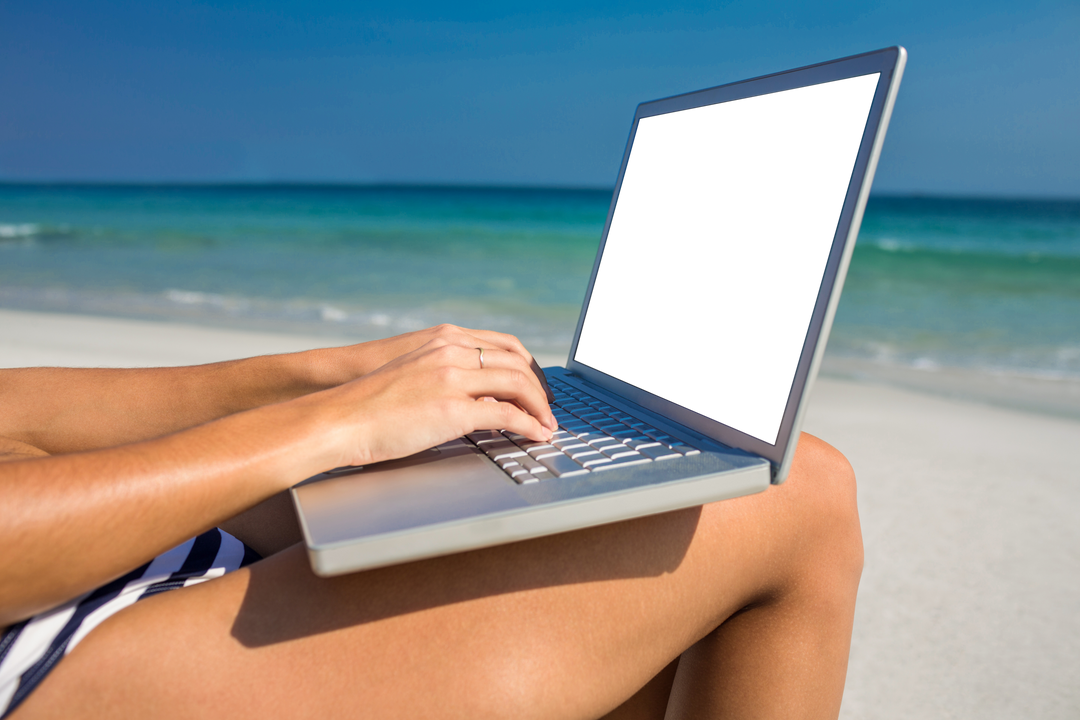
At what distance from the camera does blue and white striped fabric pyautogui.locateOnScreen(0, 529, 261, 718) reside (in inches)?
21.3

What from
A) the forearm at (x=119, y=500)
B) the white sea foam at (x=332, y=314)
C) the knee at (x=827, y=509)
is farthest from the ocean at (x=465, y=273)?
the forearm at (x=119, y=500)

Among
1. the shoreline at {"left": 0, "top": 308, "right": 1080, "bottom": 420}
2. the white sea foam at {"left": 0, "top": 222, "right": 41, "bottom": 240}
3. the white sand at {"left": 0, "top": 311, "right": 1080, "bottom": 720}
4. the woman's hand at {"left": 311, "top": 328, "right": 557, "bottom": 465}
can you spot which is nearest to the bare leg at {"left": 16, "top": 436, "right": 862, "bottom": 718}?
the woman's hand at {"left": 311, "top": 328, "right": 557, "bottom": 465}

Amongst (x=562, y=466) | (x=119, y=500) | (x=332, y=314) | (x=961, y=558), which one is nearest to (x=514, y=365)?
(x=562, y=466)

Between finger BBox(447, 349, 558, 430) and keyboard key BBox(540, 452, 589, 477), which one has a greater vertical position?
finger BBox(447, 349, 558, 430)

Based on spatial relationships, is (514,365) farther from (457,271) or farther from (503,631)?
(457,271)

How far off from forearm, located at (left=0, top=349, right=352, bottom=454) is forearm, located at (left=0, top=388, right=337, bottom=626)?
373 mm

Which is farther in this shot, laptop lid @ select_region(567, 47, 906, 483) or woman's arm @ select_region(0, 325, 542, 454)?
woman's arm @ select_region(0, 325, 542, 454)

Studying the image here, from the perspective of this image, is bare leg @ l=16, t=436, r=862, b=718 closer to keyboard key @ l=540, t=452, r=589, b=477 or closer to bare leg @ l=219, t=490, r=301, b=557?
keyboard key @ l=540, t=452, r=589, b=477

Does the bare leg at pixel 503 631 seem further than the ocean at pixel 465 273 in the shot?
No

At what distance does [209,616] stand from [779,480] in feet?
1.78

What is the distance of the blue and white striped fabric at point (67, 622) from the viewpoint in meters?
0.54

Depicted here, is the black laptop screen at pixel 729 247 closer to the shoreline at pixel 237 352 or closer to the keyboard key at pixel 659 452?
the keyboard key at pixel 659 452

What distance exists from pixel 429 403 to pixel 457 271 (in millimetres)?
9350

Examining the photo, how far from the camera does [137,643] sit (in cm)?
55
